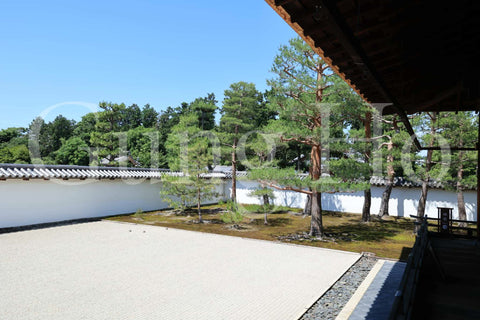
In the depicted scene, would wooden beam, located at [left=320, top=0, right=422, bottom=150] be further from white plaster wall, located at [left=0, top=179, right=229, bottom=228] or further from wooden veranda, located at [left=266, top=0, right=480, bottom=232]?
white plaster wall, located at [left=0, top=179, right=229, bottom=228]

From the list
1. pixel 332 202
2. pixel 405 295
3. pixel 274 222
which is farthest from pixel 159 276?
pixel 332 202

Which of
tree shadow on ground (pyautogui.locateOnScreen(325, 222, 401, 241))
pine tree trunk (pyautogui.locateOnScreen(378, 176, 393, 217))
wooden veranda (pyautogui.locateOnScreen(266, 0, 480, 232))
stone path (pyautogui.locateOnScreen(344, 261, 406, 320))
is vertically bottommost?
tree shadow on ground (pyautogui.locateOnScreen(325, 222, 401, 241))

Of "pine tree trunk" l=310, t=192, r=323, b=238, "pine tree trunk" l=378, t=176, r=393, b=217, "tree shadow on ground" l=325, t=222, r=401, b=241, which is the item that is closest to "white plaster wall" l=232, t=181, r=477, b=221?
"pine tree trunk" l=378, t=176, r=393, b=217

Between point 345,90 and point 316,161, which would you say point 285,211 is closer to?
point 316,161

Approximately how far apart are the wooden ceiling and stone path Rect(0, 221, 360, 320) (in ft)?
12.3

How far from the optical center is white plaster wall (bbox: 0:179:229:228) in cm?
1120

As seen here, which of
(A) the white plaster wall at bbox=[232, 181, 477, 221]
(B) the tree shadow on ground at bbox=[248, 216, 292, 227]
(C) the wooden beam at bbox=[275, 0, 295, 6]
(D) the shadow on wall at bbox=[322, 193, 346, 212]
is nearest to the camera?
(C) the wooden beam at bbox=[275, 0, 295, 6]

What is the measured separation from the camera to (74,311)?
14.9 feet

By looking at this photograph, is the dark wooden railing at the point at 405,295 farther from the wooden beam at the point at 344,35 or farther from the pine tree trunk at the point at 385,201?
the pine tree trunk at the point at 385,201

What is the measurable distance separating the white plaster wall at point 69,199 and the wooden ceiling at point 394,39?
12.9m

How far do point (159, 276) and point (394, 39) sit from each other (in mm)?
5956

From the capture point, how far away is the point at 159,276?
6.25 meters

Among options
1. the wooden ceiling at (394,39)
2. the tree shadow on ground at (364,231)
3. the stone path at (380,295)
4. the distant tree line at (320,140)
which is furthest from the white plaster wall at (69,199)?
the wooden ceiling at (394,39)

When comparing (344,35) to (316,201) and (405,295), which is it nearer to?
(405,295)
